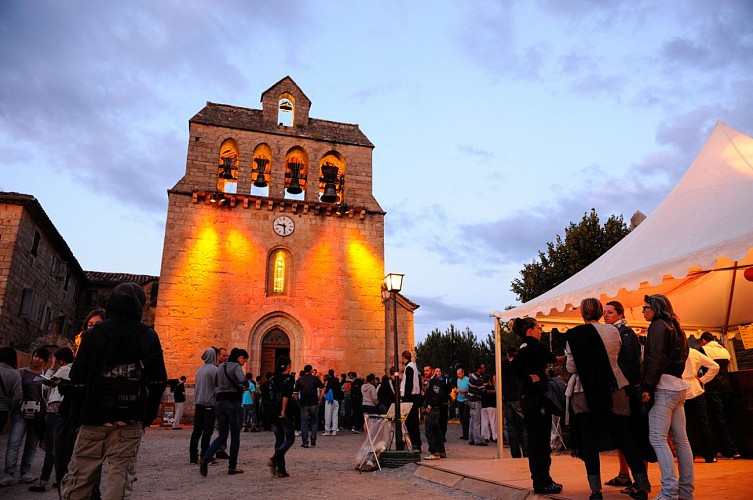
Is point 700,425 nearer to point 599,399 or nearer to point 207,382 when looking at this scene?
point 599,399

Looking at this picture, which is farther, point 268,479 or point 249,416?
point 249,416

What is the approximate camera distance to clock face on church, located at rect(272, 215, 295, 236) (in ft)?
69.1

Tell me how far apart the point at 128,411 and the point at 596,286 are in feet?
20.7

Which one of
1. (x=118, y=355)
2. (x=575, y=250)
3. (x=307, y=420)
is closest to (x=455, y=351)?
(x=575, y=250)

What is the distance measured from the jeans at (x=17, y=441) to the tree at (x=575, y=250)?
1849 centimetres

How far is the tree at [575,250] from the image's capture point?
20.9 metres

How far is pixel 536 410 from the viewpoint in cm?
529

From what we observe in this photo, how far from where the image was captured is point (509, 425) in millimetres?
9445

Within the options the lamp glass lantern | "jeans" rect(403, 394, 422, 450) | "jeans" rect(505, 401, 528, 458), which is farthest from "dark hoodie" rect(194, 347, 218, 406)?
"jeans" rect(505, 401, 528, 458)

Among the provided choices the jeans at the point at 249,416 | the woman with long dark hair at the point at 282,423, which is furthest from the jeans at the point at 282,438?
the jeans at the point at 249,416

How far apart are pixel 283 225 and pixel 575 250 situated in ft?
39.7

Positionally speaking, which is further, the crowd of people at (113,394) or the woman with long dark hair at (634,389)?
the woman with long dark hair at (634,389)

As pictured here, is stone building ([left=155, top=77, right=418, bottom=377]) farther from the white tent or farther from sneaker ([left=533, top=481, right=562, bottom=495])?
sneaker ([left=533, top=481, right=562, bottom=495])

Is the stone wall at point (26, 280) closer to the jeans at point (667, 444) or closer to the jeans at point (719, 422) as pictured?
the jeans at point (667, 444)
